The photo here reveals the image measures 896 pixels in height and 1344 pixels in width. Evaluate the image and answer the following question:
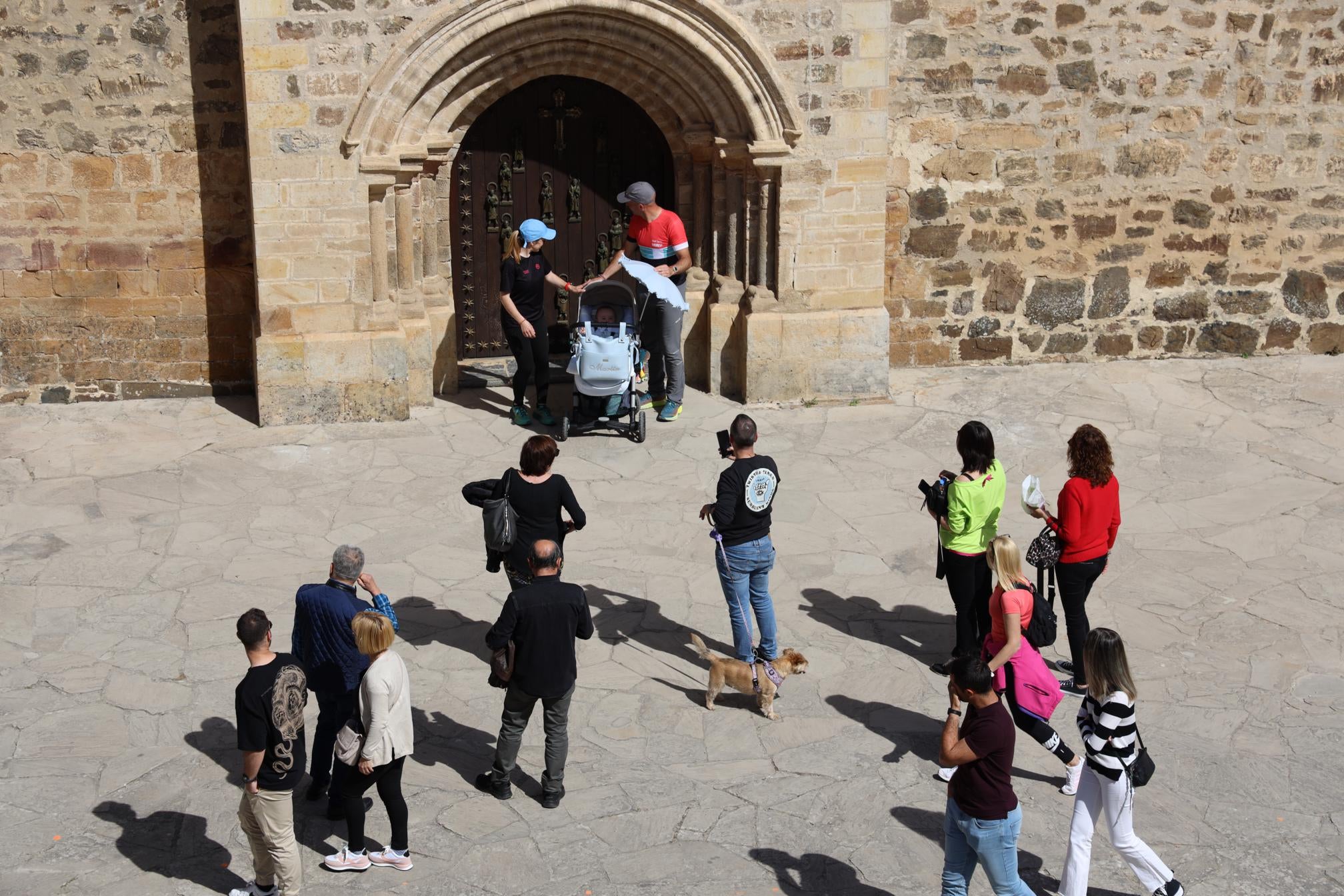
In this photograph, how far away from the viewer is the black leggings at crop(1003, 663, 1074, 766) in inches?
242

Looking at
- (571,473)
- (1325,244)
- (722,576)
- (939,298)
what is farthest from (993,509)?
(1325,244)

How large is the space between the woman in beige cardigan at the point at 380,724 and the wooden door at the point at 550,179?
6320 mm

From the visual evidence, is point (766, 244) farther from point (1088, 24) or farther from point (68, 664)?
point (68, 664)

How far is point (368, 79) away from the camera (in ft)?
33.0

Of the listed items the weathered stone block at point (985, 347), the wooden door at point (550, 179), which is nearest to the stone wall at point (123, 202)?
the wooden door at point (550, 179)

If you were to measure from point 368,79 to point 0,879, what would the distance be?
604 cm

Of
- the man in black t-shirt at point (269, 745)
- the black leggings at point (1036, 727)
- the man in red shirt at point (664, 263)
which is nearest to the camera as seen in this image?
the man in black t-shirt at point (269, 745)

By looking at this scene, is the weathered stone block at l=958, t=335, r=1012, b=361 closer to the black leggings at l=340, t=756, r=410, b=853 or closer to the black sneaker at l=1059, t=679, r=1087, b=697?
the black sneaker at l=1059, t=679, r=1087, b=697

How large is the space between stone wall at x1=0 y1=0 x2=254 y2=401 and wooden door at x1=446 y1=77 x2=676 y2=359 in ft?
5.38

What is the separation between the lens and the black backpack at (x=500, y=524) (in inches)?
265

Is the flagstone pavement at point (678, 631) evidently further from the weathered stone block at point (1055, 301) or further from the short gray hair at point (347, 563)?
the short gray hair at point (347, 563)

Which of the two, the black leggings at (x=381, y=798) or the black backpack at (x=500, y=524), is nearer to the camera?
the black leggings at (x=381, y=798)

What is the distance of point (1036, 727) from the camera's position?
6.19m

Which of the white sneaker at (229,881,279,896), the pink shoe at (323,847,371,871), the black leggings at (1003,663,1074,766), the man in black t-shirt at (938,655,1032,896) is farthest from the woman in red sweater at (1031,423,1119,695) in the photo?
the white sneaker at (229,881,279,896)
